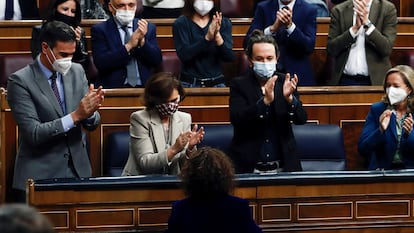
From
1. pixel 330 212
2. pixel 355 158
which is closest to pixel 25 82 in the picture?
pixel 330 212

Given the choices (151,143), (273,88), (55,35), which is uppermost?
(55,35)

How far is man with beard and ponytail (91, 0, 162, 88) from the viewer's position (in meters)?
4.76

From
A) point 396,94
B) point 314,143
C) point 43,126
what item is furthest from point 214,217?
point 314,143

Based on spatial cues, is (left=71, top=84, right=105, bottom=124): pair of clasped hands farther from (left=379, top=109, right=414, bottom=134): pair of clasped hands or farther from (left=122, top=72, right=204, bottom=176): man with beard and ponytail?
(left=379, top=109, right=414, bottom=134): pair of clasped hands

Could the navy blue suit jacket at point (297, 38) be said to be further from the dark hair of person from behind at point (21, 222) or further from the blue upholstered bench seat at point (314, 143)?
the dark hair of person from behind at point (21, 222)

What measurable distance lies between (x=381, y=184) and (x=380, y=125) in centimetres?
76

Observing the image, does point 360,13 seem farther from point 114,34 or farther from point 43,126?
point 43,126

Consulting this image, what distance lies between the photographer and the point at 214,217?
2471mm

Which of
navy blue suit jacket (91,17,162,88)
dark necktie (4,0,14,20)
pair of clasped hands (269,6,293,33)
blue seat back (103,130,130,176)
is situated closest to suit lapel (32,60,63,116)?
blue seat back (103,130,130,176)

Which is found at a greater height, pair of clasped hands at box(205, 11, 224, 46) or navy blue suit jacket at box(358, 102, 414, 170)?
pair of clasped hands at box(205, 11, 224, 46)

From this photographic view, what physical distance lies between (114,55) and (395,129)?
1536mm

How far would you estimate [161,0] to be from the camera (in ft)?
→ 19.6

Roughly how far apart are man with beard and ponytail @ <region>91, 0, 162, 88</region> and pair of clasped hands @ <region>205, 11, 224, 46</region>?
295 millimetres

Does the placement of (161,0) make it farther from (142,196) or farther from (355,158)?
(142,196)
